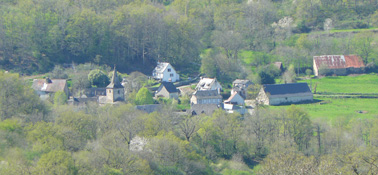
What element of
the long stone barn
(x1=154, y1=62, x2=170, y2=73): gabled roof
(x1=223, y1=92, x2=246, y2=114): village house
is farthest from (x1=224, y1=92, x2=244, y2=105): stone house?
(x1=154, y1=62, x2=170, y2=73): gabled roof

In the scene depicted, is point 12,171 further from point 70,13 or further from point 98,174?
point 70,13

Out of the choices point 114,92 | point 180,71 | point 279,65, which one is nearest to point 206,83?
point 180,71

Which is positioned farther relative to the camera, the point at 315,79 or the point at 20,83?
the point at 315,79

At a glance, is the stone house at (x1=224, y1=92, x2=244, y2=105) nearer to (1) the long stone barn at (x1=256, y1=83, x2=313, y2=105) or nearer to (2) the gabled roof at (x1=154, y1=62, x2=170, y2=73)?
(1) the long stone barn at (x1=256, y1=83, x2=313, y2=105)

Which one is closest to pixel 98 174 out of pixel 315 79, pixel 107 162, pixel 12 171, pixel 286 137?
pixel 107 162

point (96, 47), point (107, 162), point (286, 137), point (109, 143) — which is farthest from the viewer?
point (96, 47)

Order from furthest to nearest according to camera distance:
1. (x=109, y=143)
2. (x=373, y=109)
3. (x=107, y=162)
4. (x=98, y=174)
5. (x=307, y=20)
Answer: (x=307, y=20)
(x=373, y=109)
(x=109, y=143)
(x=107, y=162)
(x=98, y=174)

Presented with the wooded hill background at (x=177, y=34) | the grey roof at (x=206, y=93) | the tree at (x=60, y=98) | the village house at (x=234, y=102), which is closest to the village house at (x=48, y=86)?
the tree at (x=60, y=98)

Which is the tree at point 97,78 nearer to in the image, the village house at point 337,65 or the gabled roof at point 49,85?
the gabled roof at point 49,85

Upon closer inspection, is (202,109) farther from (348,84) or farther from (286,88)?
(348,84)
